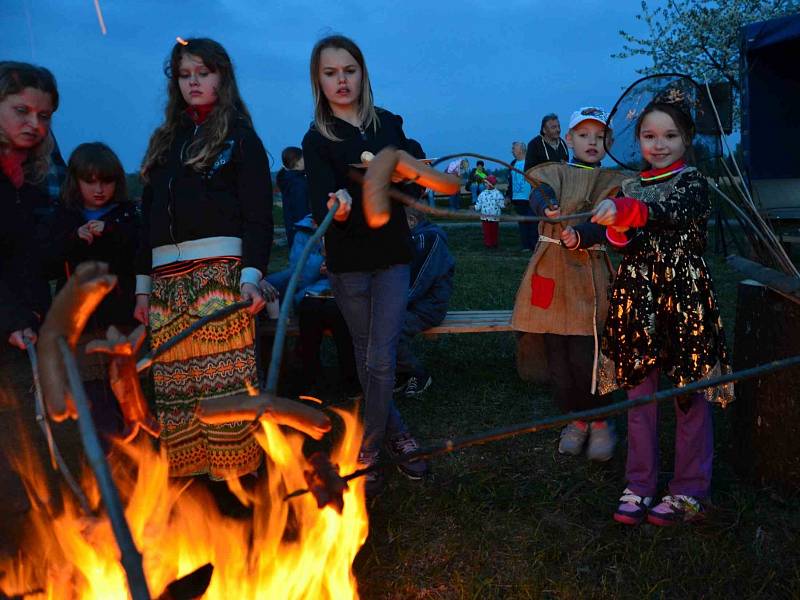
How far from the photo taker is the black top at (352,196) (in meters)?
2.90

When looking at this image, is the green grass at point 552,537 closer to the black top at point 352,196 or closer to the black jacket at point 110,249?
the black top at point 352,196

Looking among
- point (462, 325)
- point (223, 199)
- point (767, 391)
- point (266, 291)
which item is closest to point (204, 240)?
point (223, 199)

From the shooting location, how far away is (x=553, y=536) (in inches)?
110

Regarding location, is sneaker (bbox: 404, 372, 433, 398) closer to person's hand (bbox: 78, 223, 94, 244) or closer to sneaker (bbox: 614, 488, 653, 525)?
sneaker (bbox: 614, 488, 653, 525)

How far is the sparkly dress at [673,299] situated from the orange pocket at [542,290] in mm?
621

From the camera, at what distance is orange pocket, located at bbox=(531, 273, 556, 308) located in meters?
3.43

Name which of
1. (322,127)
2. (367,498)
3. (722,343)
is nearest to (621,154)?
(722,343)

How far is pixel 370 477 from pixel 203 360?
934 mm

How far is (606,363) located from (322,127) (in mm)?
1632

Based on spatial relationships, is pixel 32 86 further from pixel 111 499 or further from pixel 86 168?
pixel 111 499

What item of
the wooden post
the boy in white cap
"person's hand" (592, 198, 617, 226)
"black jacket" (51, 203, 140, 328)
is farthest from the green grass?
"black jacket" (51, 203, 140, 328)

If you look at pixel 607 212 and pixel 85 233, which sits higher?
pixel 85 233

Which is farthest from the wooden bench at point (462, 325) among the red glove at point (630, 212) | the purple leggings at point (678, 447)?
the red glove at point (630, 212)

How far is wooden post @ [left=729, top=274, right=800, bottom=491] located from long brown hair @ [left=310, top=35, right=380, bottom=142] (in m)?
1.78
